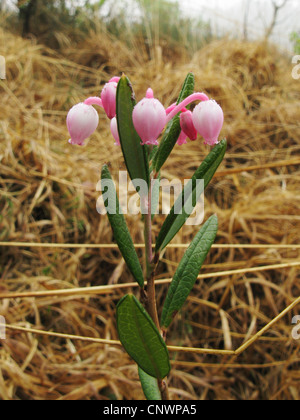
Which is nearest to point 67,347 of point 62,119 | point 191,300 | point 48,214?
point 191,300

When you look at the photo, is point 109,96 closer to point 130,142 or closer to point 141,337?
point 130,142

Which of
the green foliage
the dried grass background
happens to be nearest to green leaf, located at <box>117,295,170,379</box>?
the dried grass background

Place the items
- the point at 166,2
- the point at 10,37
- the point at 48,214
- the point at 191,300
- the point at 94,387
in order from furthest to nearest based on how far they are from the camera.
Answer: the point at 166,2 → the point at 10,37 → the point at 48,214 → the point at 191,300 → the point at 94,387

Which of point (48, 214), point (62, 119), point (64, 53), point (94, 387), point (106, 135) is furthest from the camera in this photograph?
point (64, 53)

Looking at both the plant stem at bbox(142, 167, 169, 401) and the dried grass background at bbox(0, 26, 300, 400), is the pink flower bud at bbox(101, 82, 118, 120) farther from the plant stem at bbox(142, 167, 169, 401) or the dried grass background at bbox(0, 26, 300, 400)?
the dried grass background at bbox(0, 26, 300, 400)

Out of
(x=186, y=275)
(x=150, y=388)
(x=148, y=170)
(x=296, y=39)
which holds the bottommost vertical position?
(x=150, y=388)

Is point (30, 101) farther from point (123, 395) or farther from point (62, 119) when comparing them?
point (123, 395)

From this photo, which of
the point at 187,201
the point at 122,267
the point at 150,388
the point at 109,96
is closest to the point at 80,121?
the point at 109,96
